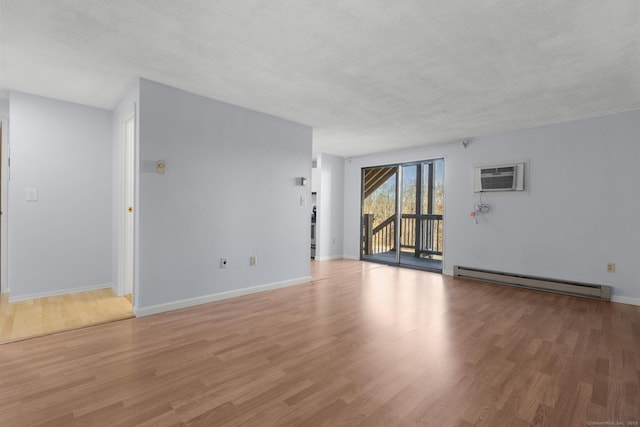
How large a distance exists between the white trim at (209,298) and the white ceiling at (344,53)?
234 cm

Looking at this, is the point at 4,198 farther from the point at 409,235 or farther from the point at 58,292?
the point at 409,235

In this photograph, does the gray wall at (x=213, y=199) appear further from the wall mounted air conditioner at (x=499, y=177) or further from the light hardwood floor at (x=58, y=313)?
the wall mounted air conditioner at (x=499, y=177)

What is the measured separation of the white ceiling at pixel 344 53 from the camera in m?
1.96

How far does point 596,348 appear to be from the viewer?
2.52 metres

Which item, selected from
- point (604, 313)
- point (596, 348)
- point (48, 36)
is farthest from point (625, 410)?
point (48, 36)

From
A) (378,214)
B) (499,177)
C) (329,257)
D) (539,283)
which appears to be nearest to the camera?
(539,283)

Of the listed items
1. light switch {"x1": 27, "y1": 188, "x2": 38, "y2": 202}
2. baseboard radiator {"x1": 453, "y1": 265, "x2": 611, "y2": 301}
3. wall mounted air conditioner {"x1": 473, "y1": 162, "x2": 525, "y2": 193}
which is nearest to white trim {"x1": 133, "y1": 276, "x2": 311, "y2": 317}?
light switch {"x1": 27, "y1": 188, "x2": 38, "y2": 202}

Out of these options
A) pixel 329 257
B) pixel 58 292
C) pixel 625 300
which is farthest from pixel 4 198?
pixel 625 300

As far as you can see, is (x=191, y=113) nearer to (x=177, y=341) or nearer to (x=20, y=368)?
(x=177, y=341)

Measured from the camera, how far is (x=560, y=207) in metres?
4.30

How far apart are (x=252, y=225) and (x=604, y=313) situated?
14.0 feet

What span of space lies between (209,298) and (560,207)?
4897mm

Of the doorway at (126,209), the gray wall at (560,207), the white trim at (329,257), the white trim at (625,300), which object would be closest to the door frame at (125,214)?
the doorway at (126,209)

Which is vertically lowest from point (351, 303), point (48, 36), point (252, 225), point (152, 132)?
point (351, 303)
